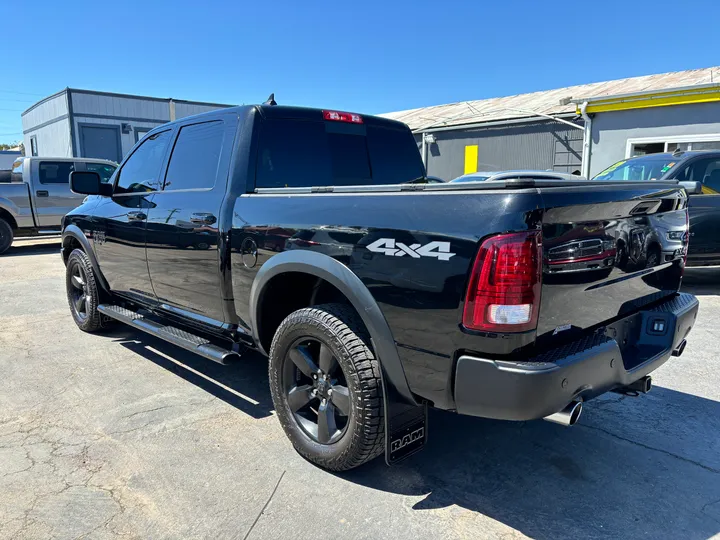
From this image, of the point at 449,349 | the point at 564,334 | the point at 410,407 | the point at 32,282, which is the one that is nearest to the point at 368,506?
the point at 410,407

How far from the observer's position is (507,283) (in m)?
2.00

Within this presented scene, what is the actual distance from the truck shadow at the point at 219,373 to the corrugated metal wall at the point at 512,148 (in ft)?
41.7

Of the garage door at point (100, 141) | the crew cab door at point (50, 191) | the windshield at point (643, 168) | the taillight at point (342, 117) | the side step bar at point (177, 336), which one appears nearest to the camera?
the side step bar at point (177, 336)

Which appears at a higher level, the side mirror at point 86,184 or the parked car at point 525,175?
the parked car at point 525,175

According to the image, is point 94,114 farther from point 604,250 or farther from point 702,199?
point 604,250

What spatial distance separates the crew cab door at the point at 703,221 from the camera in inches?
273

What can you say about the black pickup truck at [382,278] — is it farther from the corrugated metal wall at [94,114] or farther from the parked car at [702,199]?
the corrugated metal wall at [94,114]

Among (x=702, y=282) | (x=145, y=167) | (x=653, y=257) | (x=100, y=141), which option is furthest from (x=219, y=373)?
(x=100, y=141)

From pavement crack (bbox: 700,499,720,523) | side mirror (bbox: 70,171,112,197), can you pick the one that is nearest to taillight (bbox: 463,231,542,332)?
pavement crack (bbox: 700,499,720,523)

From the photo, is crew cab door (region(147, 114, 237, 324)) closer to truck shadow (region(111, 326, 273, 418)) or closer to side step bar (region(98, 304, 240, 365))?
side step bar (region(98, 304, 240, 365))

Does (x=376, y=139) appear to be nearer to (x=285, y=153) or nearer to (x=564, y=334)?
(x=285, y=153)

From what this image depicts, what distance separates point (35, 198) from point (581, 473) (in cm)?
1242

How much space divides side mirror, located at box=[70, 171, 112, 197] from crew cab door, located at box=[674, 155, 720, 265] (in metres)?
6.92

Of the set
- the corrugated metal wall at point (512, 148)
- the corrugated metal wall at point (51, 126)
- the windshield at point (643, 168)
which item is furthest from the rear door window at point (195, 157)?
the corrugated metal wall at point (51, 126)
